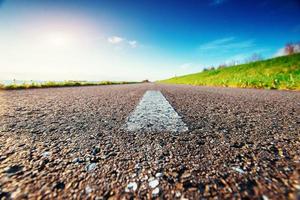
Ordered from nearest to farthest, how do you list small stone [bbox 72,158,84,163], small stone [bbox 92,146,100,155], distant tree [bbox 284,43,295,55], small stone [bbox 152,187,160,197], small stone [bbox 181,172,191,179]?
1. small stone [bbox 152,187,160,197]
2. small stone [bbox 181,172,191,179]
3. small stone [bbox 72,158,84,163]
4. small stone [bbox 92,146,100,155]
5. distant tree [bbox 284,43,295,55]

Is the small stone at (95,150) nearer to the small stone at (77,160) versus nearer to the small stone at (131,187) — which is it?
the small stone at (77,160)

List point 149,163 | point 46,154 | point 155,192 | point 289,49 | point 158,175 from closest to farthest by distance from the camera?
point 155,192
point 158,175
point 149,163
point 46,154
point 289,49

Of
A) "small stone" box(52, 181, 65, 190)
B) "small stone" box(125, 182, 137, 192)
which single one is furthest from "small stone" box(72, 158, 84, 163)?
"small stone" box(125, 182, 137, 192)

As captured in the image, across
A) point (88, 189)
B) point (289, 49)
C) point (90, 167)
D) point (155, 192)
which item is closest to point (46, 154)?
point (90, 167)

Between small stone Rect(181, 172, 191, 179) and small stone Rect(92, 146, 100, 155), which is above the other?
small stone Rect(92, 146, 100, 155)

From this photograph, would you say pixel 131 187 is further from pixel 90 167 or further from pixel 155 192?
pixel 90 167

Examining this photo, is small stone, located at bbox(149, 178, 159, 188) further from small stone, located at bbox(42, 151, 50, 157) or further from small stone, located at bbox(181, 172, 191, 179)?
small stone, located at bbox(42, 151, 50, 157)

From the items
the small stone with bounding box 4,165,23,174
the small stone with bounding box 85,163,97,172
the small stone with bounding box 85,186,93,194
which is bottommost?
the small stone with bounding box 85,163,97,172

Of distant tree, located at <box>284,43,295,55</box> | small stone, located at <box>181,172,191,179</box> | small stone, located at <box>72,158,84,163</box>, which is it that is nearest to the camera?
small stone, located at <box>181,172,191,179</box>

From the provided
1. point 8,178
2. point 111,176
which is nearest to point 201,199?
point 111,176

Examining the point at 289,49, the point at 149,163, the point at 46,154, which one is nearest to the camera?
the point at 149,163

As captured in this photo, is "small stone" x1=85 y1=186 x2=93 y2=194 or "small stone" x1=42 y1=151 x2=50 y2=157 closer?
"small stone" x1=85 y1=186 x2=93 y2=194

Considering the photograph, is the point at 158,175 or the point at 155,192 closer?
the point at 155,192

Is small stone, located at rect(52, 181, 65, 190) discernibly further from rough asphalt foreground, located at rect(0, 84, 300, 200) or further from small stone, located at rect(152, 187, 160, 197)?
small stone, located at rect(152, 187, 160, 197)
